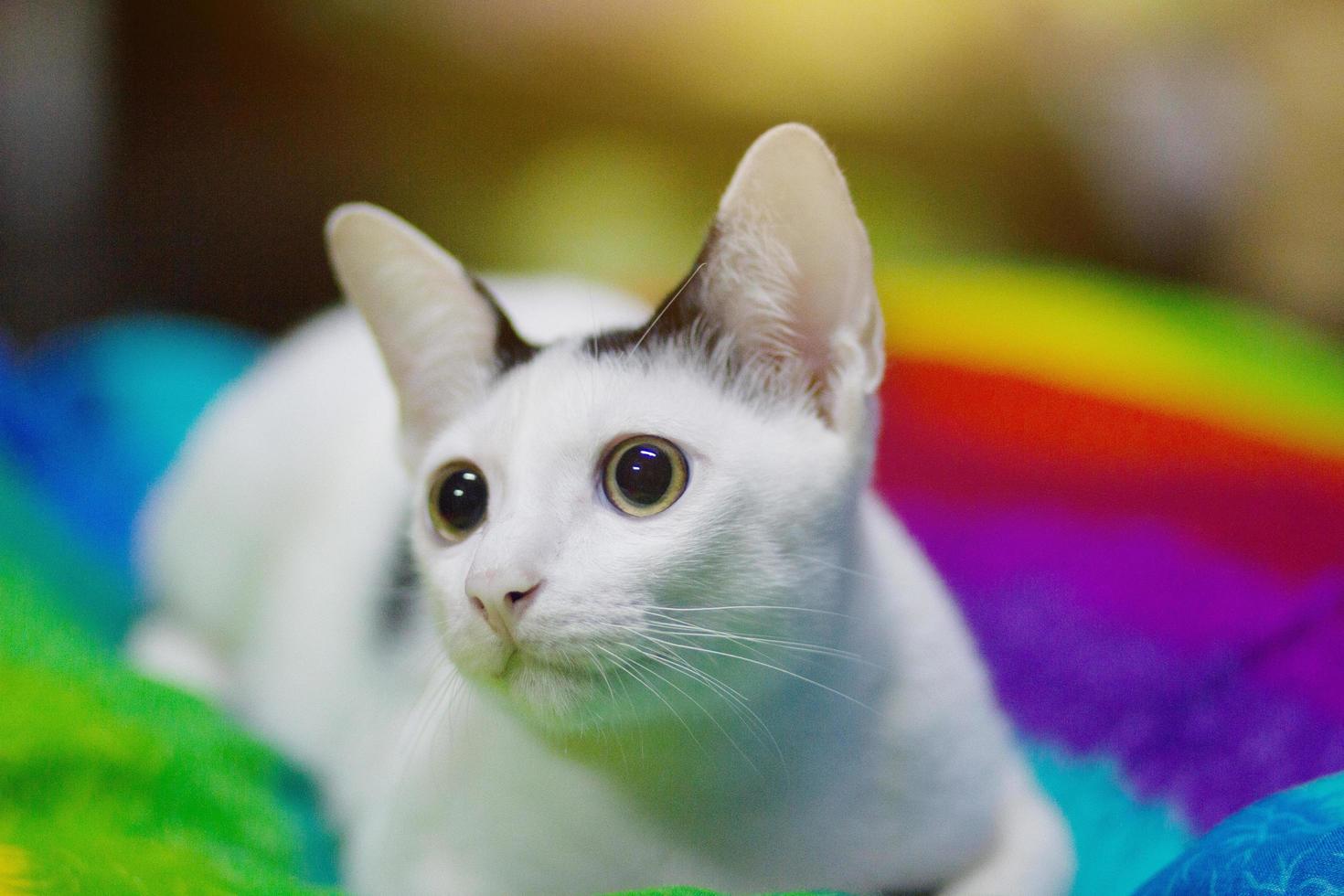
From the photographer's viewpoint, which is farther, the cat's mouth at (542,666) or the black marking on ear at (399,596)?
the black marking on ear at (399,596)

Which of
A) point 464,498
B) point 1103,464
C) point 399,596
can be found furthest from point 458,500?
point 1103,464

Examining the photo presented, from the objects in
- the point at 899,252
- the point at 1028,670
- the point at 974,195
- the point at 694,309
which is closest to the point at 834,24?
the point at 899,252

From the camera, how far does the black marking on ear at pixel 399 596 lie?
1.25 metres

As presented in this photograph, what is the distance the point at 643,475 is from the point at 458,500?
176mm

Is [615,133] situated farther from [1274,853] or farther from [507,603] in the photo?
[1274,853]

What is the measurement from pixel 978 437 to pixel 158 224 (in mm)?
1994

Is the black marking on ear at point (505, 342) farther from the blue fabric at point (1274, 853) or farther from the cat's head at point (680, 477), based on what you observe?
the blue fabric at point (1274, 853)

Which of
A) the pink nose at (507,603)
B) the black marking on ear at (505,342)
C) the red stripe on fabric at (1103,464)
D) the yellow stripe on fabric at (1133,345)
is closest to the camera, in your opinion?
the pink nose at (507,603)

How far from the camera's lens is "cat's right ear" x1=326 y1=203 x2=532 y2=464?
929 millimetres

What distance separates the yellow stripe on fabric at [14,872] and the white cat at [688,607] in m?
0.31

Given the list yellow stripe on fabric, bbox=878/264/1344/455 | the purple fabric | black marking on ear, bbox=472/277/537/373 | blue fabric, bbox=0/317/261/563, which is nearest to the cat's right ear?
black marking on ear, bbox=472/277/537/373

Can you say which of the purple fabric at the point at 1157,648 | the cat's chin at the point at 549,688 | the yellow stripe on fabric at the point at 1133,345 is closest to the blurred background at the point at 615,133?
the yellow stripe on fabric at the point at 1133,345

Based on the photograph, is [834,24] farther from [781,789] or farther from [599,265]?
[781,789]

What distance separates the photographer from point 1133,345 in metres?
2.26
